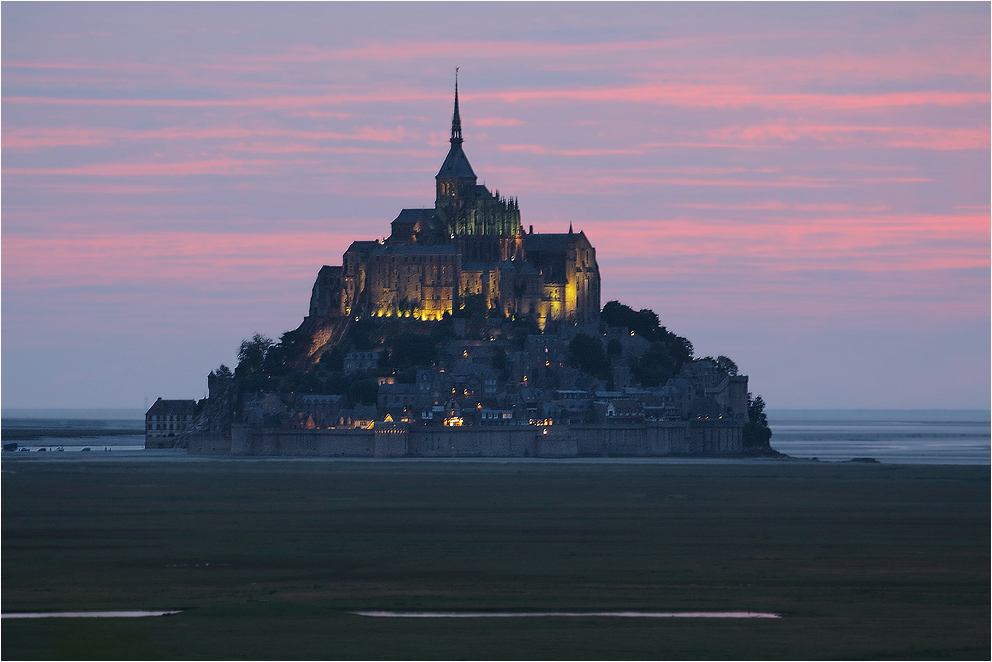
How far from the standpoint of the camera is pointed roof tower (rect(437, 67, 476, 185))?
19050cm

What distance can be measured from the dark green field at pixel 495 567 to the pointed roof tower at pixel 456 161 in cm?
9442

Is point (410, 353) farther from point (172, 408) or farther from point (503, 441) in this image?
point (172, 408)

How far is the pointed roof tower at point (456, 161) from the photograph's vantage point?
7500 inches

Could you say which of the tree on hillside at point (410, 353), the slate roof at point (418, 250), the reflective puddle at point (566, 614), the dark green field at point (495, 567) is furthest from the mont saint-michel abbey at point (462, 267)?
the reflective puddle at point (566, 614)

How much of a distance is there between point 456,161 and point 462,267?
22.4 metres

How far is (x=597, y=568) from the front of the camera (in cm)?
5400

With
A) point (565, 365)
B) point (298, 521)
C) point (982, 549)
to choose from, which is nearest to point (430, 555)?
point (298, 521)

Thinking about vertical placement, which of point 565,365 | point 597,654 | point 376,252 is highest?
point 376,252

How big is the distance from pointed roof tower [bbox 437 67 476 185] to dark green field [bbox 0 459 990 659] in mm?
94424

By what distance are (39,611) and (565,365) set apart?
118632mm

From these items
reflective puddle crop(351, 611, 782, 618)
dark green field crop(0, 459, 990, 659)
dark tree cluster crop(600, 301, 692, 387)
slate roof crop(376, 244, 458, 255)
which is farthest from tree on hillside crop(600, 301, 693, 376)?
reflective puddle crop(351, 611, 782, 618)

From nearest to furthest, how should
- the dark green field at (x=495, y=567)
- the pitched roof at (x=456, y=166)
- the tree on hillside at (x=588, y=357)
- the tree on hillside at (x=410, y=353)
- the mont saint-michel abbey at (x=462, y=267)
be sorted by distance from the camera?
the dark green field at (x=495, y=567) < the tree on hillside at (x=410, y=353) < the tree on hillside at (x=588, y=357) < the mont saint-michel abbey at (x=462, y=267) < the pitched roof at (x=456, y=166)

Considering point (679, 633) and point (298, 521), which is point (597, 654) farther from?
point (298, 521)

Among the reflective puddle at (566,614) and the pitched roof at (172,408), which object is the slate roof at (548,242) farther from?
the reflective puddle at (566,614)
